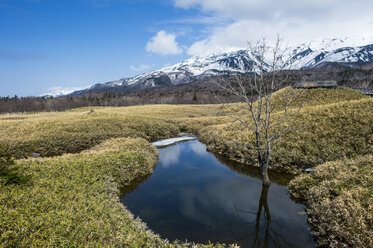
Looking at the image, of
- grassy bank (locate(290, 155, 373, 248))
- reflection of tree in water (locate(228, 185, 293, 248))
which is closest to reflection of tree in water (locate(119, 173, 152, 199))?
reflection of tree in water (locate(228, 185, 293, 248))

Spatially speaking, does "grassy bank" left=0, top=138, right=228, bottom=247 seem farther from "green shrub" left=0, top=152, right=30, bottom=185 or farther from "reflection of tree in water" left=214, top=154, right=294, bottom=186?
"reflection of tree in water" left=214, top=154, right=294, bottom=186

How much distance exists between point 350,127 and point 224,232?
19.0m

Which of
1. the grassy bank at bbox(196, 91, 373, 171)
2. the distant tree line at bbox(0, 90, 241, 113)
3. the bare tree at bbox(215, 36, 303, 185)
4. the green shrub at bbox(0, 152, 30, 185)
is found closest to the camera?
the green shrub at bbox(0, 152, 30, 185)

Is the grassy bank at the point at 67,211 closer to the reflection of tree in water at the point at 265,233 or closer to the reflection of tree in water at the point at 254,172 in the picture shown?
the reflection of tree in water at the point at 265,233

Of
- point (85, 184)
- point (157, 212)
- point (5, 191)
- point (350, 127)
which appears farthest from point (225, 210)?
→ point (350, 127)

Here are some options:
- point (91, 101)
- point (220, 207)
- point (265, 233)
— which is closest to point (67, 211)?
point (220, 207)

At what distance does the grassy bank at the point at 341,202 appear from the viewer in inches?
347

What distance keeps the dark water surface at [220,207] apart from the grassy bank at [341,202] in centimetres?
88

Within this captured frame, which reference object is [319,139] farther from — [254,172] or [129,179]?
[129,179]

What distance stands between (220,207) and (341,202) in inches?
258

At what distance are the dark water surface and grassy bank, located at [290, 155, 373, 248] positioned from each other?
88 centimetres

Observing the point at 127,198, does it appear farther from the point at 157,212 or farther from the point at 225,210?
the point at 225,210

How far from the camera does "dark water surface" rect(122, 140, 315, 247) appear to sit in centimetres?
1059

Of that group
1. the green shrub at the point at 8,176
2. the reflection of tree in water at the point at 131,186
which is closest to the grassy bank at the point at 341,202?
the reflection of tree in water at the point at 131,186
